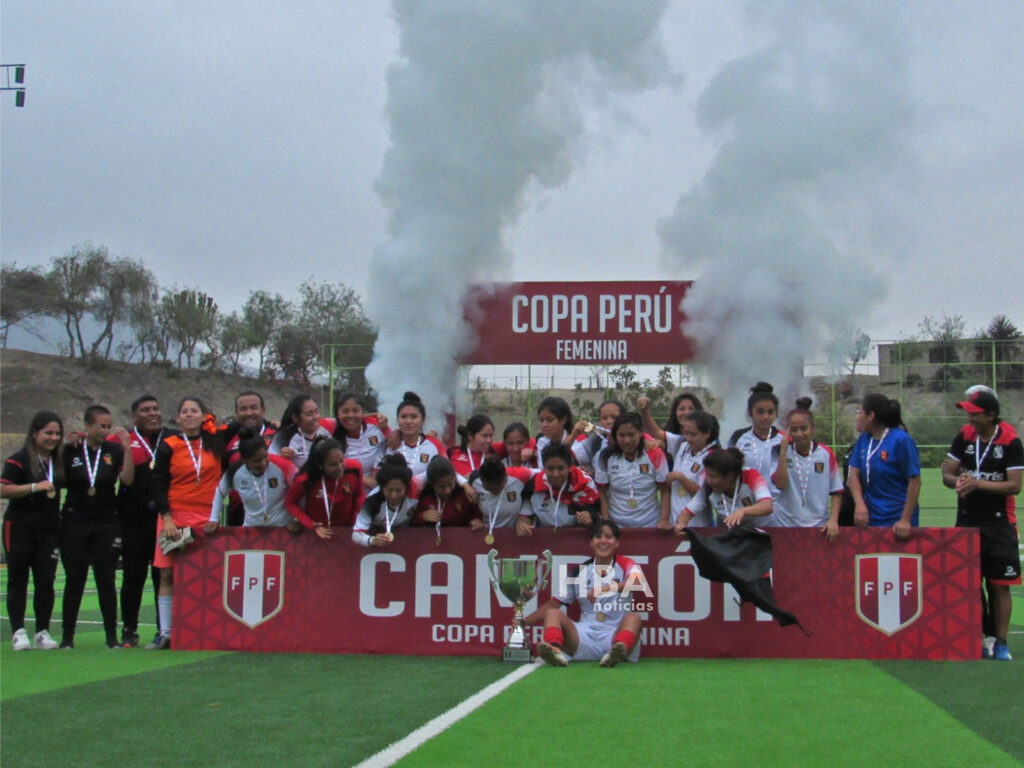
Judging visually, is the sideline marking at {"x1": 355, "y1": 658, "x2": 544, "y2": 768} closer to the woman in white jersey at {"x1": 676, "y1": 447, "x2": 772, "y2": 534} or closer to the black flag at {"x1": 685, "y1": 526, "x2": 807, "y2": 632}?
the black flag at {"x1": 685, "y1": 526, "x2": 807, "y2": 632}

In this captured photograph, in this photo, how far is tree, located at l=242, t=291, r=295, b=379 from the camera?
219 ft

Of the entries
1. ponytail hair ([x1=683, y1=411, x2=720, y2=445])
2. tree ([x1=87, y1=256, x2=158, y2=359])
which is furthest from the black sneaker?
tree ([x1=87, y1=256, x2=158, y2=359])

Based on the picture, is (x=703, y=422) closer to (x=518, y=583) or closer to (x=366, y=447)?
(x=518, y=583)

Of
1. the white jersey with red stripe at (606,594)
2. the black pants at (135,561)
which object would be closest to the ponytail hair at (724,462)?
the white jersey with red stripe at (606,594)

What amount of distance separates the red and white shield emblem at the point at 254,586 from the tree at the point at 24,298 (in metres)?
55.7

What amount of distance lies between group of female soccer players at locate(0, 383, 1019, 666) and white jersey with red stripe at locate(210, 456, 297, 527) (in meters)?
0.01

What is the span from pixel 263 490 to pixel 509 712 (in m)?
3.76

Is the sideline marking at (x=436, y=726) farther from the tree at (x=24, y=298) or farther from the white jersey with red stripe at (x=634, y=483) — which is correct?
the tree at (x=24, y=298)

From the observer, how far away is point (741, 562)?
7.93 m

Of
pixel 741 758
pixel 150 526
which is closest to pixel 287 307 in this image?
pixel 150 526

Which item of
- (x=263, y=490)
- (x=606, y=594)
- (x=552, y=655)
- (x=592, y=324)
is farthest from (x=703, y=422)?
(x=592, y=324)

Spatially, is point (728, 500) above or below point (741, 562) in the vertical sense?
above

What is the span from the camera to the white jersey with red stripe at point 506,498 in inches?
336

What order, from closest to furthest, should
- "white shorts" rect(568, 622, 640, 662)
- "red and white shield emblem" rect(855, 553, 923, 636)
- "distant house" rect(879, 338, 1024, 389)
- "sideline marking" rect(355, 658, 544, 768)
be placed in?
1. "sideline marking" rect(355, 658, 544, 768)
2. "white shorts" rect(568, 622, 640, 662)
3. "red and white shield emblem" rect(855, 553, 923, 636)
4. "distant house" rect(879, 338, 1024, 389)
